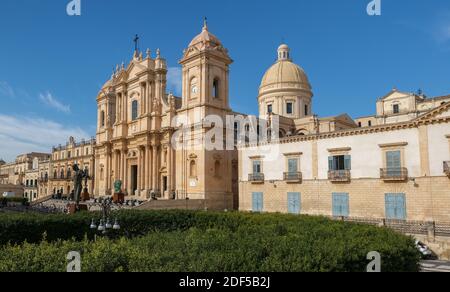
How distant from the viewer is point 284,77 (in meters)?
55.4

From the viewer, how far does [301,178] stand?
3186 cm

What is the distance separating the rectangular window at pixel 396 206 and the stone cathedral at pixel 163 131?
54.7ft

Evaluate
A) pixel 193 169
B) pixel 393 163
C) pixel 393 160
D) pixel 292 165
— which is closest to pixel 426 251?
pixel 393 163

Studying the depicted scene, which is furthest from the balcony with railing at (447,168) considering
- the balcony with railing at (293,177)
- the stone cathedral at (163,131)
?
the stone cathedral at (163,131)

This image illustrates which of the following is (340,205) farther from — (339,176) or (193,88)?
(193,88)

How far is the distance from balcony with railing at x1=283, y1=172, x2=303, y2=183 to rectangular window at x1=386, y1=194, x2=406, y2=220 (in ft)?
23.6

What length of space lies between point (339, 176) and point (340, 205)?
2177 millimetres

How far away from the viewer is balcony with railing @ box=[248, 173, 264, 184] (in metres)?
34.7

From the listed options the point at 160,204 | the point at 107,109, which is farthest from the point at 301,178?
the point at 107,109

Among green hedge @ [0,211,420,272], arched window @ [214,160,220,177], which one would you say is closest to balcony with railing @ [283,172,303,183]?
arched window @ [214,160,220,177]

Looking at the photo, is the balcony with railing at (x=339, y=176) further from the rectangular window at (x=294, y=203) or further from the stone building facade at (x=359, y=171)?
the rectangular window at (x=294, y=203)

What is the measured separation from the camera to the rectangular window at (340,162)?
29241 mm
